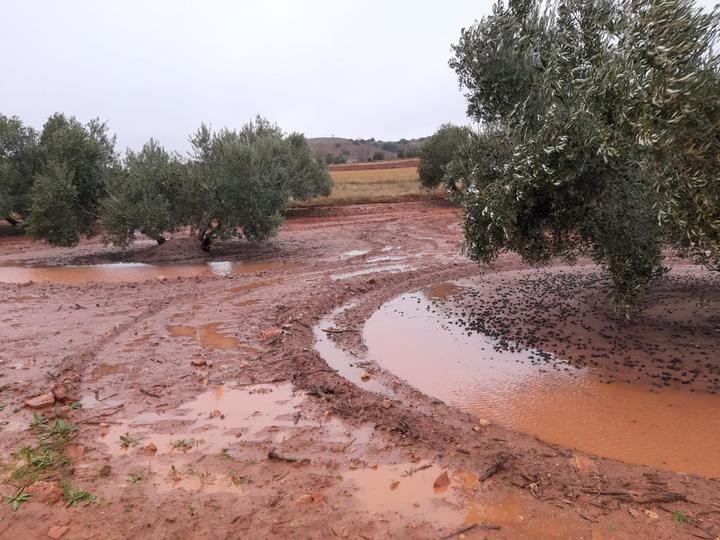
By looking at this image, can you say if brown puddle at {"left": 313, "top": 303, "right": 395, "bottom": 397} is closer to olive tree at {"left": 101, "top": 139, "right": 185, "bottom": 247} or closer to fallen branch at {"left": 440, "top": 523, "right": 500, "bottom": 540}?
fallen branch at {"left": 440, "top": 523, "right": 500, "bottom": 540}

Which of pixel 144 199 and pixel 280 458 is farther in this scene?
pixel 144 199

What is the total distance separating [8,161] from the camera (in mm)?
30609

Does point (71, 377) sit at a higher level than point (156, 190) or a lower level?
lower

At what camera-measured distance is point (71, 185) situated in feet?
83.4

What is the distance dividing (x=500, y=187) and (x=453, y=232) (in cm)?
2033

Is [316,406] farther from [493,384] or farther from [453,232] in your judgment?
[453,232]

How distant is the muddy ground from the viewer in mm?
5332

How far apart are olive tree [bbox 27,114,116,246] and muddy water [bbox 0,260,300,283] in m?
2.43

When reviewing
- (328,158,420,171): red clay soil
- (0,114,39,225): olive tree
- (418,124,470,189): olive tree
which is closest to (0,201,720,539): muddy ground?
(0,114,39,225): olive tree

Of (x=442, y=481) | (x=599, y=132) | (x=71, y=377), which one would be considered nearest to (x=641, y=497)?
(x=442, y=481)

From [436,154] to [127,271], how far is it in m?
26.2

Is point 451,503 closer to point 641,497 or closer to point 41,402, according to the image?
point 641,497

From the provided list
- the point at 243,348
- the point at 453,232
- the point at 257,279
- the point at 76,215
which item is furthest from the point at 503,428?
the point at 76,215

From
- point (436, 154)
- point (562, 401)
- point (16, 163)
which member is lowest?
point (562, 401)
